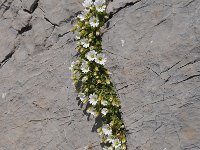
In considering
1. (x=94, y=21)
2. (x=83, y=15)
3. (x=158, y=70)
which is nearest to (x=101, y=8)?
(x=94, y=21)

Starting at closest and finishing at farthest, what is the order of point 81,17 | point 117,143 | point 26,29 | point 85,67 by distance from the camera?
point 117,143 < point 85,67 < point 81,17 < point 26,29

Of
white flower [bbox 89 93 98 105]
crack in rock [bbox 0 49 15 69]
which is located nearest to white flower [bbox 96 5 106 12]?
white flower [bbox 89 93 98 105]

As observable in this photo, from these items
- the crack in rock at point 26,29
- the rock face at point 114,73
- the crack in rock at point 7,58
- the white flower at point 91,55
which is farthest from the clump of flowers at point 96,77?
the crack in rock at point 7,58

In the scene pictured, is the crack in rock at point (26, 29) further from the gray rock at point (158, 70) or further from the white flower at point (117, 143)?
the white flower at point (117, 143)

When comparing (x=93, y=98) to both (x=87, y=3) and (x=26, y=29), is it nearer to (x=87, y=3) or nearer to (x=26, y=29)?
(x=87, y=3)

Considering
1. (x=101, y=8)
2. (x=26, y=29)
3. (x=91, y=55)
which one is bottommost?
(x=91, y=55)

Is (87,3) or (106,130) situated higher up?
(87,3)

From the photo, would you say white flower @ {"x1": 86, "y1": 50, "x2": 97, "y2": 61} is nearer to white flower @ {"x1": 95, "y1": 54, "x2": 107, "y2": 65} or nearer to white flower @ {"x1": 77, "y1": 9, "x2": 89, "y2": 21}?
white flower @ {"x1": 95, "y1": 54, "x2": 107, "y2": 65}

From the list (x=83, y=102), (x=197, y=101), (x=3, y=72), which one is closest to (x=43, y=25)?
(x=3, y=72)

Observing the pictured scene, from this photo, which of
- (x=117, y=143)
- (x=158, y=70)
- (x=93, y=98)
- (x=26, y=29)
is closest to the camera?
(x=158, y=70)
